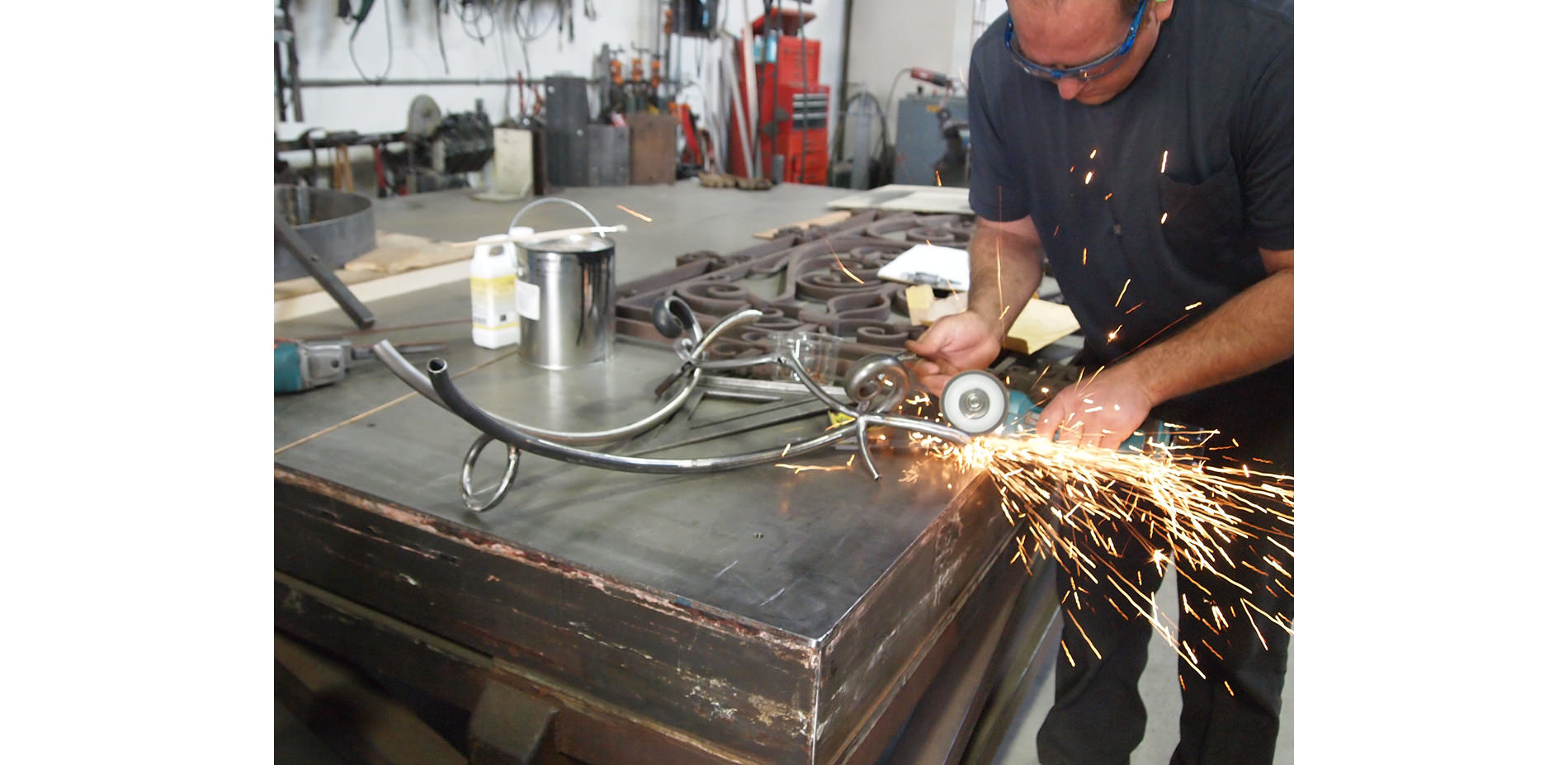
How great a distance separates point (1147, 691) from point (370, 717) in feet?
6.39

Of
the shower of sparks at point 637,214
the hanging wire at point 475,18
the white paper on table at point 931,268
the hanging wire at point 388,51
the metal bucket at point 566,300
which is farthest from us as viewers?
the hanging wire at point 475,18

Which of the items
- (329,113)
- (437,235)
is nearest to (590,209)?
(437,235)

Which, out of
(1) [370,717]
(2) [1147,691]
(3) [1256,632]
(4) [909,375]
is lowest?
(2) [1147,691]

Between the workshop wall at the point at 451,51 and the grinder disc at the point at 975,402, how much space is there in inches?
107

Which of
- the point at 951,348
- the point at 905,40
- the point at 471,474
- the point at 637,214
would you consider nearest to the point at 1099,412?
the point at 951,348

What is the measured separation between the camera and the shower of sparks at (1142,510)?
1644 mm

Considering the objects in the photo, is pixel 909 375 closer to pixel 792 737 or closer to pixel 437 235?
pixel 792 737

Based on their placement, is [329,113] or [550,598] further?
[329,113]

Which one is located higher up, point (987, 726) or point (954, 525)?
point (954, 525)

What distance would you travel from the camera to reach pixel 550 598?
48.8 inches

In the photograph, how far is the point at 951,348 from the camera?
1.80 meters

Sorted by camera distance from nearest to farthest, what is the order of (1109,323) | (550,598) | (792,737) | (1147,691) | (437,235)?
(792,737), (550,598), (1109,323), (1147,691), (437,235)

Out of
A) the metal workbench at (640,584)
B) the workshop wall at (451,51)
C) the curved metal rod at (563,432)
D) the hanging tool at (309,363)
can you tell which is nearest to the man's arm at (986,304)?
Result: the metal workbench at (640,584)

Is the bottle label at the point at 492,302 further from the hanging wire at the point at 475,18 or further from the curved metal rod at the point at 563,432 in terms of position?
the hanging wire at the point at 475,18
